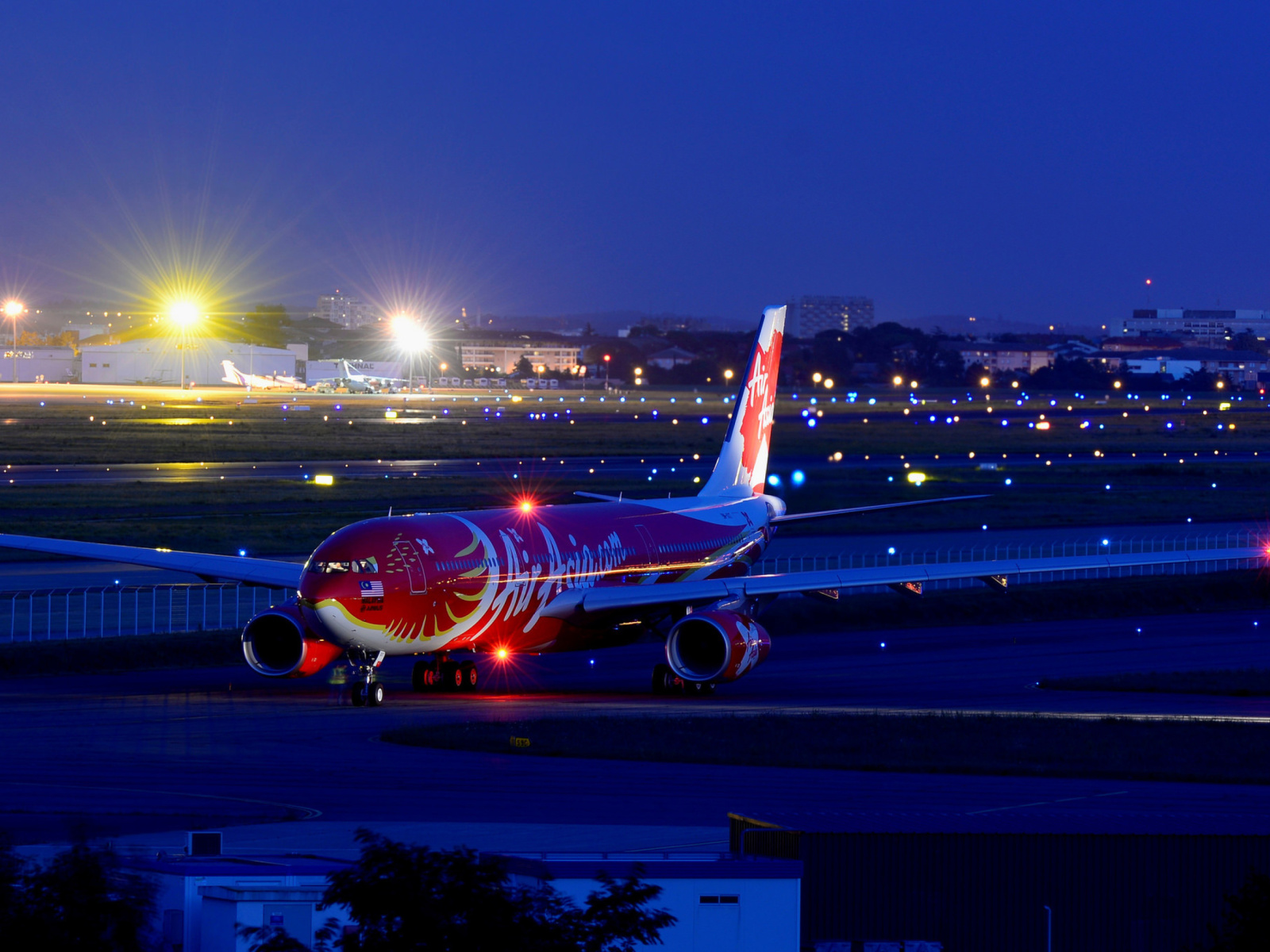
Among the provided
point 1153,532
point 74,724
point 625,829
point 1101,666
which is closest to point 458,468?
point 1153,532

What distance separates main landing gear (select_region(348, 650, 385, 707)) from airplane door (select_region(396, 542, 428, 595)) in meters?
1.83

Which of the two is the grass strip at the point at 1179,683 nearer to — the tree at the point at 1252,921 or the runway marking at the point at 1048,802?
the runway marking at the point at 1048,802

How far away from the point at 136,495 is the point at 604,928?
68.1 m

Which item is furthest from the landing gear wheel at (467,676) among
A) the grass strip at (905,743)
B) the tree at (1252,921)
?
the tree at (1252,921)

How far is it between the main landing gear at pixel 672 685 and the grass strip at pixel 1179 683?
9.18 meters

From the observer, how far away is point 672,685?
4144 centimetres

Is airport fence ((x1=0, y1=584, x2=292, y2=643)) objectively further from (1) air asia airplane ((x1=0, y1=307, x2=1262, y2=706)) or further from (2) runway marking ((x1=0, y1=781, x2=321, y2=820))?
(2) runway marking ((x1=0, y1=781, x2=321, y2=820))

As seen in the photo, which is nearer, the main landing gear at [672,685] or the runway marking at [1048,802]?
the runway marking at [1048,802]

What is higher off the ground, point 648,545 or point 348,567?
point 648,545

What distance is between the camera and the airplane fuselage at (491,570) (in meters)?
35.7

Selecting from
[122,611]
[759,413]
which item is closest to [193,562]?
[122,611]

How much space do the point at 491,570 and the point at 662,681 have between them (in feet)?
19.2

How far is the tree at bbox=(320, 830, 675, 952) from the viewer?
12.9m

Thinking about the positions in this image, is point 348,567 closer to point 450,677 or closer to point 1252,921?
point 450,677
